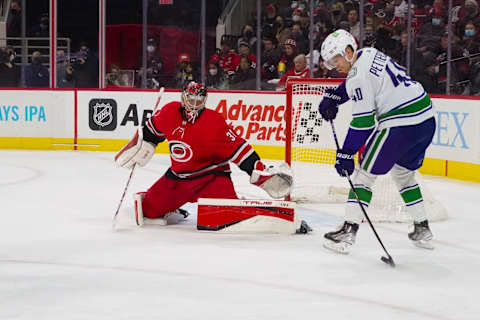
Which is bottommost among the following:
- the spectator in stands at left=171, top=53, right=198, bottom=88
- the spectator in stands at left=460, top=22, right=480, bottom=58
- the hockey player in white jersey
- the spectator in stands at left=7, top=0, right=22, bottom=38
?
the hockey player in white jersey

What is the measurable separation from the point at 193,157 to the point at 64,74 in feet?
19.5

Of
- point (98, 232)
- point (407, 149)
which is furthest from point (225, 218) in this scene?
point (407, 149)

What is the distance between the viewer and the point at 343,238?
4312 millimetres

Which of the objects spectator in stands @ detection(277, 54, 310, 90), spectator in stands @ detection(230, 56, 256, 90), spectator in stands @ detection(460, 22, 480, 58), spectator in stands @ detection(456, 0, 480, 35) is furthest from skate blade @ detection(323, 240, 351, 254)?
spectator in stands @ detection(230, 56, 256, 90)

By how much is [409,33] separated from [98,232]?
5844 mm

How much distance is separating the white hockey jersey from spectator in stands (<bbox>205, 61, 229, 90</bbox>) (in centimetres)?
614

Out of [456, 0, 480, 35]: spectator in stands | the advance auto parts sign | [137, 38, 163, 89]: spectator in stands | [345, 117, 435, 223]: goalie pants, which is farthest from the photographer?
[137, 38, 163, 89]: spectator in stands

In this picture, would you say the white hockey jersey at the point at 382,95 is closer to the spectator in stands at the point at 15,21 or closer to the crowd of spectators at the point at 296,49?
the crowd of spectators at the point at 296,49

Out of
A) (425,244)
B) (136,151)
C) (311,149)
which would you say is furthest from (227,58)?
(425,244)

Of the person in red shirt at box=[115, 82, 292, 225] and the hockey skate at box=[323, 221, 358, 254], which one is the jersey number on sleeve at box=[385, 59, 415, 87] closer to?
the hockey skate at box=[323, 221, 358, 254]

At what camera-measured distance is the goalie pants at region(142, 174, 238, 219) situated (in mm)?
5152

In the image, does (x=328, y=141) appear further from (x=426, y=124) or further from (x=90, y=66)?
(x=90, y=66)

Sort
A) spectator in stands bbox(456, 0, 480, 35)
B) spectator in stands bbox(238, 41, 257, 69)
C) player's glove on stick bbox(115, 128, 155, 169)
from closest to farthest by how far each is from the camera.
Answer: player's glove on stick bbox(115, 128, 155, 169) < spectator in stands bbox(456, 0, 480, 35) < spectator in stands bbox(238, 41, 257, 69)

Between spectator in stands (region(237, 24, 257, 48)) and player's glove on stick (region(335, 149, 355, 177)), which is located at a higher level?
spectator in stands (region(237, 24, 257, 48))
